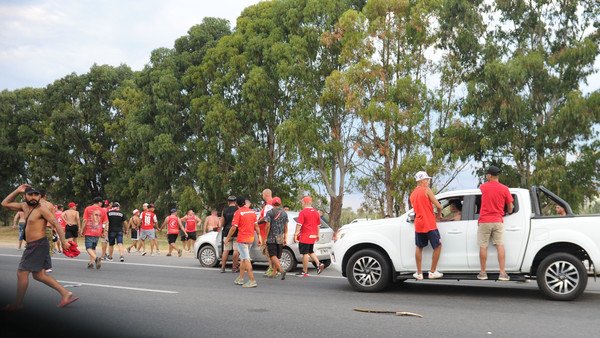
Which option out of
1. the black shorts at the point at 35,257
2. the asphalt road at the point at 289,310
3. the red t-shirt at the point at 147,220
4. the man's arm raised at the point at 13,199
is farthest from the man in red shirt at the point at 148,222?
the black shorts at the point at 35,257

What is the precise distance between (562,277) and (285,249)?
7.72 meters

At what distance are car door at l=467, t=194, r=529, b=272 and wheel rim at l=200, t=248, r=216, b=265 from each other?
8.77m

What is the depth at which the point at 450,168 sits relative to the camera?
32969 mm

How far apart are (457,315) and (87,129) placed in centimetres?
5226

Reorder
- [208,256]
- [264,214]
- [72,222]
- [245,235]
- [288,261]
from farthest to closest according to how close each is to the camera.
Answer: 1. [72,222]
2. [208,256]
3. [288,261]
4. [264,214]
5. [245,235]

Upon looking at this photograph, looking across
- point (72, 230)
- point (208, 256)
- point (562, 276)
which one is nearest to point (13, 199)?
point (562, 276)

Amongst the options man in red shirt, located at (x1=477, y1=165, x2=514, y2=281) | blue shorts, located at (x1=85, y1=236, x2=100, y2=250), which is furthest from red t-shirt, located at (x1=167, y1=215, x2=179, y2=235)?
man in red shirt, located at (x1=477, y1=165, x2=514, y2=281)

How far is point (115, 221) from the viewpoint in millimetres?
19344

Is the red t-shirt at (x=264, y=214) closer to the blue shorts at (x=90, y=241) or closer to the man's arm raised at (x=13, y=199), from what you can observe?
the blue shorts at (x=90, y=241)

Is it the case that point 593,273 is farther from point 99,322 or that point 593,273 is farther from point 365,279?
point 99,322

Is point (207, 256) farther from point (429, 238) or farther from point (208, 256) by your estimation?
point (429, 238)

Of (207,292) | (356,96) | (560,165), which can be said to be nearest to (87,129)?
(356,96)

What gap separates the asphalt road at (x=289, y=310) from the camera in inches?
318

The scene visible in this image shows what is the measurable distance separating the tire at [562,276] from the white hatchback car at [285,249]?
6994 millimetres
